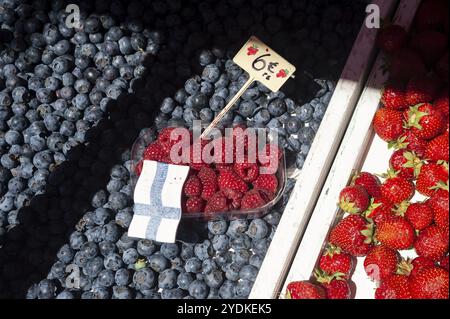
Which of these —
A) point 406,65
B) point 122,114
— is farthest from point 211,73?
point 406,65

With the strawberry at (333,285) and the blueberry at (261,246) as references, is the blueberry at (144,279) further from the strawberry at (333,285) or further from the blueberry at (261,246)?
the strawberry at (333,285)

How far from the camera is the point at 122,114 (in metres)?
2.38

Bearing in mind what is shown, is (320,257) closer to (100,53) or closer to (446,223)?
(446,223)

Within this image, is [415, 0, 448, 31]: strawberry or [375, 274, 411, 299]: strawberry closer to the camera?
[375, 274, 411, 299]: strawberry

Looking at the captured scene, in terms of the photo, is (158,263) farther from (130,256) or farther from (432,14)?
(432,14)

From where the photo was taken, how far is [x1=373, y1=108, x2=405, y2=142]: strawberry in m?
1.99

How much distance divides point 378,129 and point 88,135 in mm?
1480

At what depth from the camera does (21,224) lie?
2211 mm

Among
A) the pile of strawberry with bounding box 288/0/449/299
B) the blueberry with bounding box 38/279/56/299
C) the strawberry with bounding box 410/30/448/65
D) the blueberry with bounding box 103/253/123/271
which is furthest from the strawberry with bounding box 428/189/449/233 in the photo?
the blueberry with bounding box 38/279/56/299

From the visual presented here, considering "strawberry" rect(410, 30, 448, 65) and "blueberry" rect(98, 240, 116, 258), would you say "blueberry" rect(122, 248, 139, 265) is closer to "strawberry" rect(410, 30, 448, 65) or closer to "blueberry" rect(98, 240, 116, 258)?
"blueberry" rect(98, 240, 116, 258)

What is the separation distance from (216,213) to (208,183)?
0.14 meters

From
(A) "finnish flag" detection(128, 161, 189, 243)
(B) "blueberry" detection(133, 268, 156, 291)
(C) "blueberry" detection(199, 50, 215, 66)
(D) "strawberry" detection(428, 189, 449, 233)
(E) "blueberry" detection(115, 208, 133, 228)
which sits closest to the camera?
(D) "strawberry" detection(428, 189, 449, 233)

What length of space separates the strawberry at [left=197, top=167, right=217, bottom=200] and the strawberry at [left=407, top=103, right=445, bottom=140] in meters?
0.93

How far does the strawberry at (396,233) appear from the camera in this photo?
1.81m
